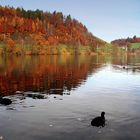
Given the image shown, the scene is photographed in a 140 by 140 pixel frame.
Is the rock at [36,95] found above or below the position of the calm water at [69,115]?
above

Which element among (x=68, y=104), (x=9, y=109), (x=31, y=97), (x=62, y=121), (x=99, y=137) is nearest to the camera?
(x=99, y=137)

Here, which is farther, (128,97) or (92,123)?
(128,97)

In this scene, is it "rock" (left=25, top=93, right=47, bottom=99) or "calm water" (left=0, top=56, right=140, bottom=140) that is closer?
"calm water" (left=0, top=56, right=140, bottom=140)

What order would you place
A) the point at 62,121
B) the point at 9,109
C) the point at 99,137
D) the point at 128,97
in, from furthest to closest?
the point at 128,97, the point at 9,109, the point at 62,121, the point at 99,137

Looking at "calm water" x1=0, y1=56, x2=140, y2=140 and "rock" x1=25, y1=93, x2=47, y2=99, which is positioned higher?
"rock" x1=25, y1=93, x2=47, y2=99

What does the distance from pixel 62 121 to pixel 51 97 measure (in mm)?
12830

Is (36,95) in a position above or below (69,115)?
above

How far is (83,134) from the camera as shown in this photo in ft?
84.6

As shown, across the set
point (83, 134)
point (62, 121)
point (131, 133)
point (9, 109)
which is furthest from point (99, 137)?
point (9, 109)

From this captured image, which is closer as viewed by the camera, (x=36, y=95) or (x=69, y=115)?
(x=69, y=115)

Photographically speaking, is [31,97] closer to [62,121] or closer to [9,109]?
[9,109]

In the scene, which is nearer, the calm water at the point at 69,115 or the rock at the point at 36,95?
the calm water at the point at 69,115

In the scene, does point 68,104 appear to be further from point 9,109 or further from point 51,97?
point 9,109

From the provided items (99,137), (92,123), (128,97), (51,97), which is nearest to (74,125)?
(92,123)
